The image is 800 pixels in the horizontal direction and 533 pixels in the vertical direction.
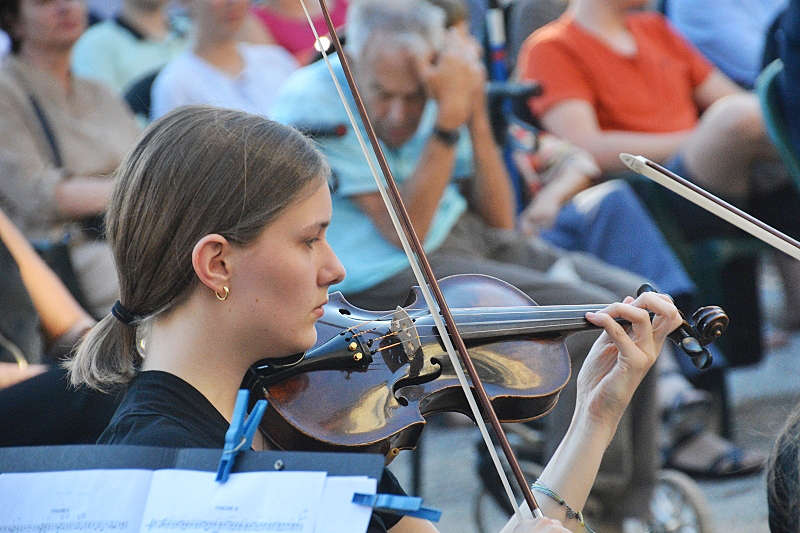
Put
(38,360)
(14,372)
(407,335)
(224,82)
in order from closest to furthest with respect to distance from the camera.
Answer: (407,335), (14,372), (38,360), (224,82)

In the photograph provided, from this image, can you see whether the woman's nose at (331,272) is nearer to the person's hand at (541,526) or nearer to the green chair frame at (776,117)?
the person's hand at (541,526)

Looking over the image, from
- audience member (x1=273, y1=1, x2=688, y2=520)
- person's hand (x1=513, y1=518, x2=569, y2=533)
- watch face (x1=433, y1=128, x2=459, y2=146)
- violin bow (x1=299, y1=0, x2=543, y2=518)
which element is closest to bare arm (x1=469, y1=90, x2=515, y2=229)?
audience member (x1=273, y1=1, x2=688, y2=520)

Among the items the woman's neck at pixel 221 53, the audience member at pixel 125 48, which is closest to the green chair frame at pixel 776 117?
the woman's neck at pixel 221 53

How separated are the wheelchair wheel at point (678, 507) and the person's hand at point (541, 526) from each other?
5.62 ft

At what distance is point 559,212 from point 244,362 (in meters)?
2.16

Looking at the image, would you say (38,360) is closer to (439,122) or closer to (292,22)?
(439,122)

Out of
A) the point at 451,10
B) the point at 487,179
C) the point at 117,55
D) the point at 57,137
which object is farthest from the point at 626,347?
the point at 117,55

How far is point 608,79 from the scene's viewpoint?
12.1 feet

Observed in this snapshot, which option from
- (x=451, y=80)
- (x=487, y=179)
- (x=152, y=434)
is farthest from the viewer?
(x=487, y=179)

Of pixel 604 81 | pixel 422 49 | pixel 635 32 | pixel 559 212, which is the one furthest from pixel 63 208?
pixel 635 32

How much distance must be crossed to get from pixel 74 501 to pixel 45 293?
4.65ft

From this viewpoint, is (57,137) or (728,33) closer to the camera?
(57,137)

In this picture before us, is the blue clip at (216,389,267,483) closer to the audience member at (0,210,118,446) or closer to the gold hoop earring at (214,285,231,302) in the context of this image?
the gold hoop earring at (214,285,231,302)

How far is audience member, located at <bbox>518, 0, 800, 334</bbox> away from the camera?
11.2 ft
